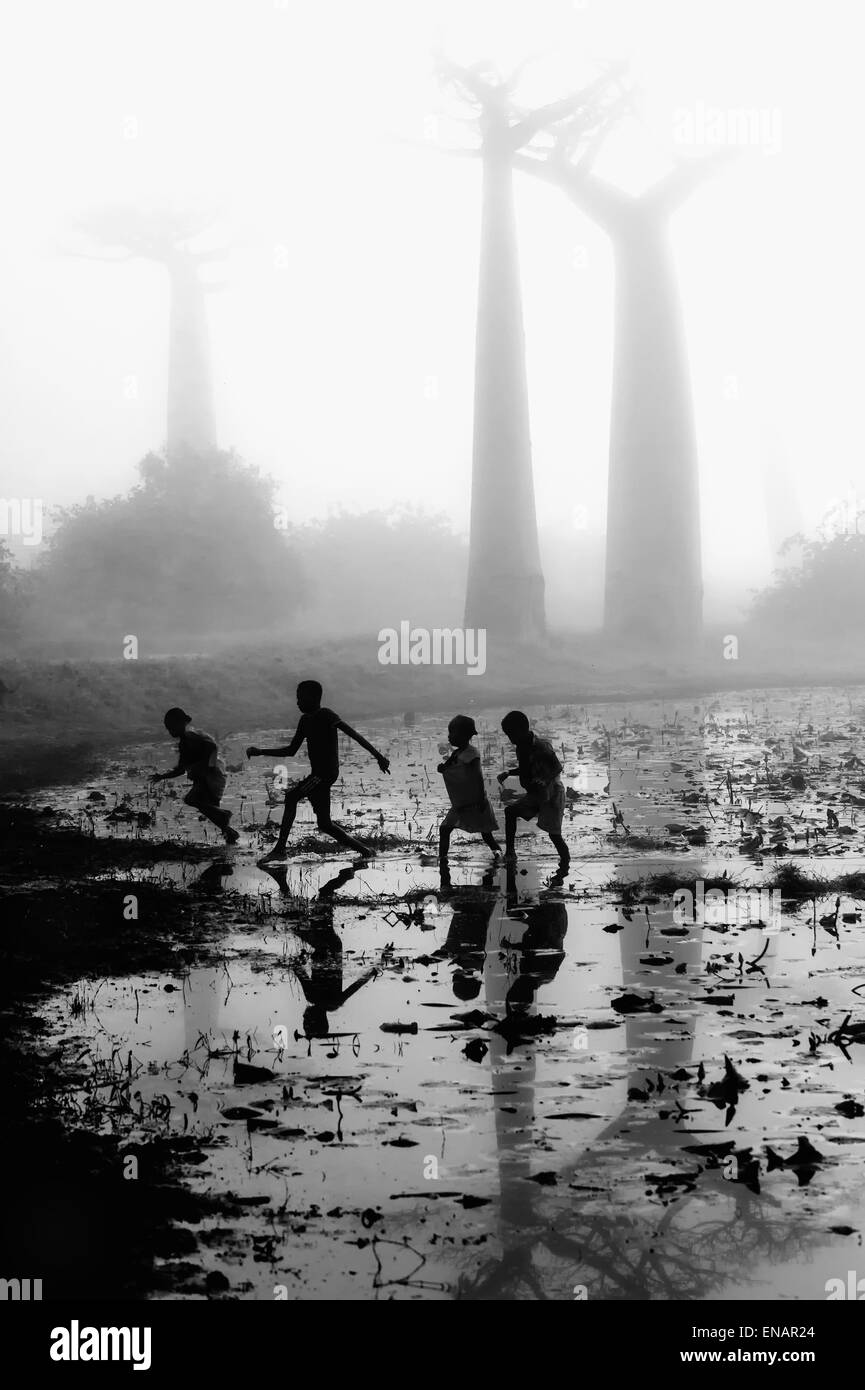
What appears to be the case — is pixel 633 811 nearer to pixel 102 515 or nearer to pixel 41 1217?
pixel 41 1217

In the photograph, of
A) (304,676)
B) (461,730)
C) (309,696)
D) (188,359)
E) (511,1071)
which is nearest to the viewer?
A: (511,1071)

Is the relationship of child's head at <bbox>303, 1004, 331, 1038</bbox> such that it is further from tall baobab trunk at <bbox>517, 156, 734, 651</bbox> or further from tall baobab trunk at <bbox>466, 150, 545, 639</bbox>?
tall baobab trunk at <bbox>517, 156, 734, 651</bbox>

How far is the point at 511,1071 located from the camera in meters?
5.72

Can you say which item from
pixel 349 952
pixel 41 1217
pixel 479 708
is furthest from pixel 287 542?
pixel 41 1217

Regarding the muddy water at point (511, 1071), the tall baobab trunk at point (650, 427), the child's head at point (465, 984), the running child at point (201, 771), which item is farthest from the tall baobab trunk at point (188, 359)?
the child's head at point (465, 984)

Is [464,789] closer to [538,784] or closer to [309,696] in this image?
[538,784]

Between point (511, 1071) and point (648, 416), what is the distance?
3334 cm

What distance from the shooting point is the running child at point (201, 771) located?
468 inches

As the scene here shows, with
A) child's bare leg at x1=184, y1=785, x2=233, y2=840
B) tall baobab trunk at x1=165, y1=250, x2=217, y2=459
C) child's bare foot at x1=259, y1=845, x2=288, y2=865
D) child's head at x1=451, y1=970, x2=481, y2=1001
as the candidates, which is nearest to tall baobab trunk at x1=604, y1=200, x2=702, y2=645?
tall baobab trunk at x1=165, y1=250, x2=217, y2=459

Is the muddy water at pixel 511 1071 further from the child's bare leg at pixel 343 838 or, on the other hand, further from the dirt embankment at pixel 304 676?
the dirt embankment at pixel 304 676

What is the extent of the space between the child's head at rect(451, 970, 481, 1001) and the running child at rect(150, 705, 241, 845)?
4.80 meters

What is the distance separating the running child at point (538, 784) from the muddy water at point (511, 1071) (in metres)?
0.32

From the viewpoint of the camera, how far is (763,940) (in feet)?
25.9

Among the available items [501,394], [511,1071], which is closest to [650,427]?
[501,394]
